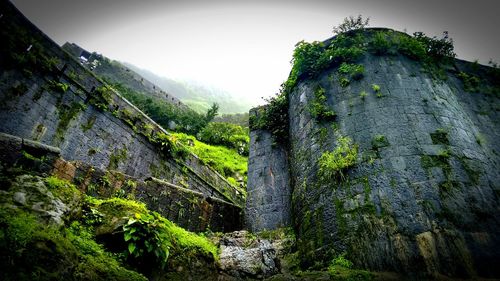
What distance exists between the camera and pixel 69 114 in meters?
8.93

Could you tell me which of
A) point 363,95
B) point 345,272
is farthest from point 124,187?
point 363,95

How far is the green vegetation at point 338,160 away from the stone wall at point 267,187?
98.1 inches

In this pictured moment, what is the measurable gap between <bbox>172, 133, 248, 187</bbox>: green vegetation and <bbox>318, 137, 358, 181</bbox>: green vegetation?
43.9 feet

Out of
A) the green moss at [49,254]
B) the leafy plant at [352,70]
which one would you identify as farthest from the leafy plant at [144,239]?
the leafy plant at [352,70]

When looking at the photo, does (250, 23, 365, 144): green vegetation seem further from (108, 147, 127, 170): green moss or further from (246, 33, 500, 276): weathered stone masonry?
(108, 147, 127, 170): green moss

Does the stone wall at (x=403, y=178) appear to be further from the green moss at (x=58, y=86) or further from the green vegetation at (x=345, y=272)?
the green moss at (x=58, y=86)

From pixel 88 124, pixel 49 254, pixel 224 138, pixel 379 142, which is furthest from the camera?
pixel 224 138

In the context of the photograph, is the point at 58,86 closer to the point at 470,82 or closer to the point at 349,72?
the point at 349,72

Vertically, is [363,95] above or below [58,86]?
below

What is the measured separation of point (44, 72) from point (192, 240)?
6710 millimetres

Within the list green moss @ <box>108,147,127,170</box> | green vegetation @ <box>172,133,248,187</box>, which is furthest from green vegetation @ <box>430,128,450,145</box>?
green vegetation @ <box>172,133,248,187</box>

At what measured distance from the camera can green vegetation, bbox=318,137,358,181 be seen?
7.02 metres

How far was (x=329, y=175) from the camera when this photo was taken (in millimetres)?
7227

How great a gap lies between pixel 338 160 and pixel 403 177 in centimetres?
144
